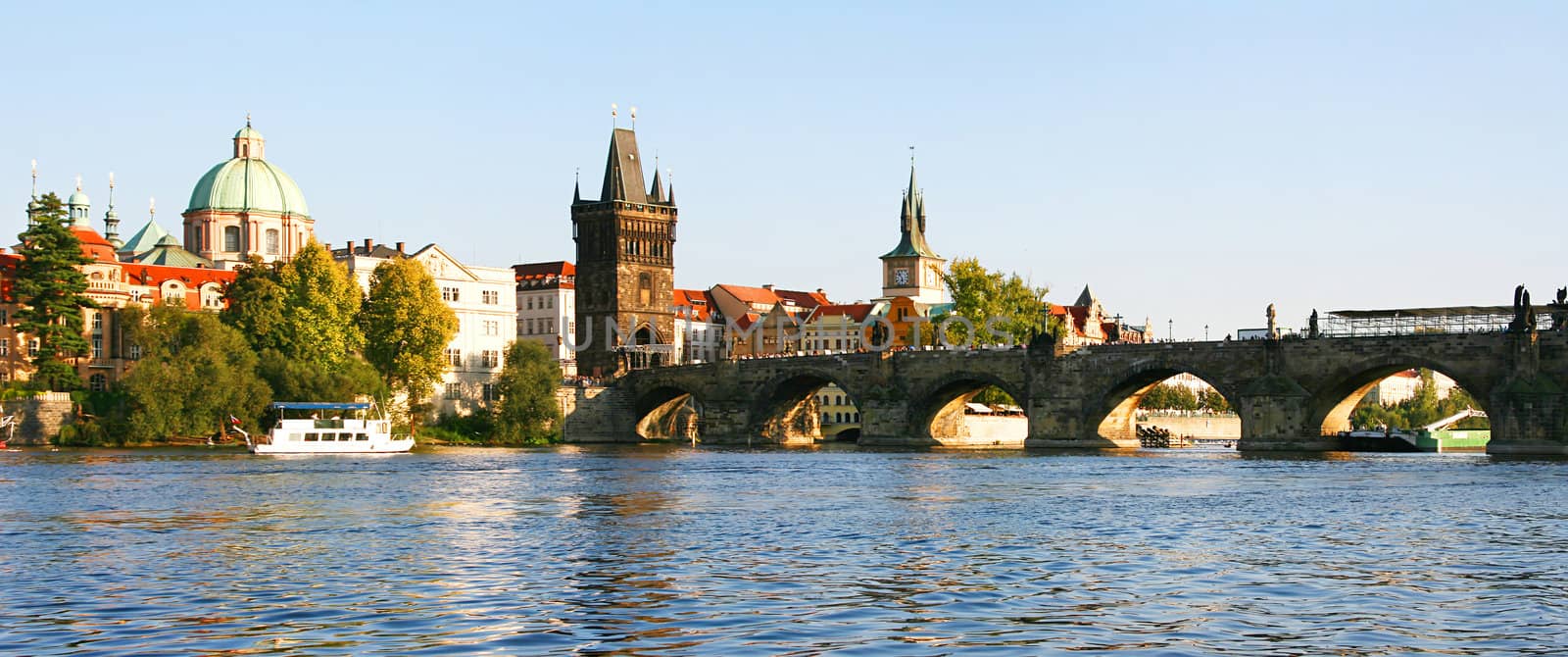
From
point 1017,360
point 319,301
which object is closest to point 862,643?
point 1017,360

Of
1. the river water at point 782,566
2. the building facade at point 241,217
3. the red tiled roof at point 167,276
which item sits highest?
the building facade at point 241,217

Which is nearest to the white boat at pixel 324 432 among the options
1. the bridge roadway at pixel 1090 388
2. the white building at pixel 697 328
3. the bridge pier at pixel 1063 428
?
the bridge roadway at pixel 1090 388

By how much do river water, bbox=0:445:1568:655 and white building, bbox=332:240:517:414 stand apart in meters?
59.2

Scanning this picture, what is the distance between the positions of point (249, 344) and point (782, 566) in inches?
2825

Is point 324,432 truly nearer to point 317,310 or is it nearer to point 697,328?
point 317,310

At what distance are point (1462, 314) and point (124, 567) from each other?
6562 cm

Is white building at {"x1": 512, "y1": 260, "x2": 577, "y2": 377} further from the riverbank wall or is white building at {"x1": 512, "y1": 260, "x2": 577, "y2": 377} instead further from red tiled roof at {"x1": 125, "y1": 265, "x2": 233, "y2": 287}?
the riverbank wall

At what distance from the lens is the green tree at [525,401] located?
112m

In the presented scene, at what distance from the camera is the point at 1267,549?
34875 millimetres

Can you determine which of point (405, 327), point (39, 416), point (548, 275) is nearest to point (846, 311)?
point (548, 275)

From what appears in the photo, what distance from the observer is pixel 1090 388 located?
311ft

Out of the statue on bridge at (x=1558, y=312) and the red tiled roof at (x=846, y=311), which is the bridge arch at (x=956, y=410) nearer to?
the statue on bridge at (x=1558, y=312)

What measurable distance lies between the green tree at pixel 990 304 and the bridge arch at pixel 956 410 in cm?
810

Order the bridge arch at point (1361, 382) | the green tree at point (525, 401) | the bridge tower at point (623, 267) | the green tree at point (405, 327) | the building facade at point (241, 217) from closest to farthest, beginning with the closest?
the bridge arch at point (1361, 382), the green tree at point (405, 327), the green tree at point (525, 401), the building facade at point (241, 217), the bridge tower at point (623, 267)
